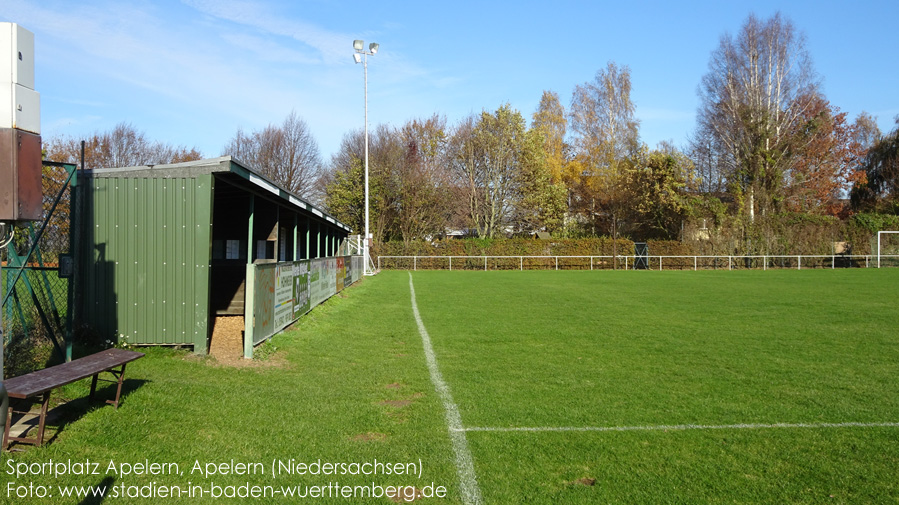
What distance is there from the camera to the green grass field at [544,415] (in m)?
4.38

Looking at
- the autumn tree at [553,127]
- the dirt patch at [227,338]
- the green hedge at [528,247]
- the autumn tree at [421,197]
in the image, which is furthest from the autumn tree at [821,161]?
the dirt patch at [227,338]

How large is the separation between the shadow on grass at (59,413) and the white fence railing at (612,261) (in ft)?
124

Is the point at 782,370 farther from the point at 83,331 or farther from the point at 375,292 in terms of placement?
the point at 375,292

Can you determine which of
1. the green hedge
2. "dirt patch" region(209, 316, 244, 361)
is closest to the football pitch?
"dirt patch" region(209, 316, 244, 361)

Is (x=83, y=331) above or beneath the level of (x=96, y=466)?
above

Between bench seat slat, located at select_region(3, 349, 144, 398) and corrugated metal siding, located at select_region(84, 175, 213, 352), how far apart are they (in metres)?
2.49

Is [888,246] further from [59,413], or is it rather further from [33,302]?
[59,413]

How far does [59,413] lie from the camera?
530 centimetres

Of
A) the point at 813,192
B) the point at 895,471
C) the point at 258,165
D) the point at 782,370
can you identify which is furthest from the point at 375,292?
the point at 813,192

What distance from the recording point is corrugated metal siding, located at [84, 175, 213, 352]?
8.58m

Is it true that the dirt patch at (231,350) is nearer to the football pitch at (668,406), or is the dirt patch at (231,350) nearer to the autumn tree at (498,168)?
the football pitch at (668,406)

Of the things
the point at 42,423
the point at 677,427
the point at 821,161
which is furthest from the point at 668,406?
the point at 821,161

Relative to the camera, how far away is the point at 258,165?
164 ft

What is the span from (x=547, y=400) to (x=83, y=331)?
6.36 m
